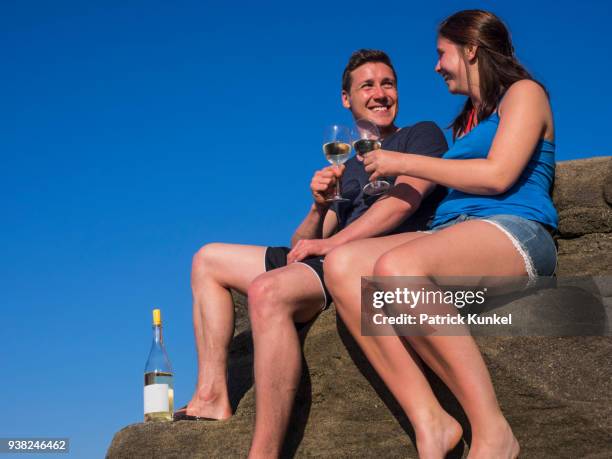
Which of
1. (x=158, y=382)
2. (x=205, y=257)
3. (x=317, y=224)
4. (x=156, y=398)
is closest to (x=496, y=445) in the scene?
(x=317, y=224)

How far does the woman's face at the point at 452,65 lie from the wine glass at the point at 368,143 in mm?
479

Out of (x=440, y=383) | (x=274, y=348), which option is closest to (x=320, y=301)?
(x=274, y=348)

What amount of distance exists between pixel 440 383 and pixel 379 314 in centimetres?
47

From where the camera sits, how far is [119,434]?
15.6 ft

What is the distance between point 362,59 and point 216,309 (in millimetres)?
1782

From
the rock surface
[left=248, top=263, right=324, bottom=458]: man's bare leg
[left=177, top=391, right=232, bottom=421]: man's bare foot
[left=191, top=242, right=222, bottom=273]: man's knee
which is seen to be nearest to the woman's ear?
the rock surface

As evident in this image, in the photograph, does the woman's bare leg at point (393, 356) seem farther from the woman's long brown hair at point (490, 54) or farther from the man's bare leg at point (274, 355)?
the woman's long brown hair at point (490, 54)

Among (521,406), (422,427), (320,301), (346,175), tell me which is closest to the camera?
(422,427)

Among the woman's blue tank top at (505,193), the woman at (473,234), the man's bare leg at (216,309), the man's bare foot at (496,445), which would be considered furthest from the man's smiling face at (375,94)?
the man's bare foot at (496,445)

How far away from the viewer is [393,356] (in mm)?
3658

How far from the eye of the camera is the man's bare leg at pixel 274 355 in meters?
3.88

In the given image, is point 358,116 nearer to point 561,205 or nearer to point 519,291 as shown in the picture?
point 561,205

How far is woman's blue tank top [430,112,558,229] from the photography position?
153 inches

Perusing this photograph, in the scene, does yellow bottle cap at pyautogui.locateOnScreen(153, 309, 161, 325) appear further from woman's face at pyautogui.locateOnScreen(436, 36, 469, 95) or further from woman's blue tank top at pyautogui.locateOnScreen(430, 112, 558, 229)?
woman's face at pyautogui.locateOnScreen(436, 36, 469, 95)
